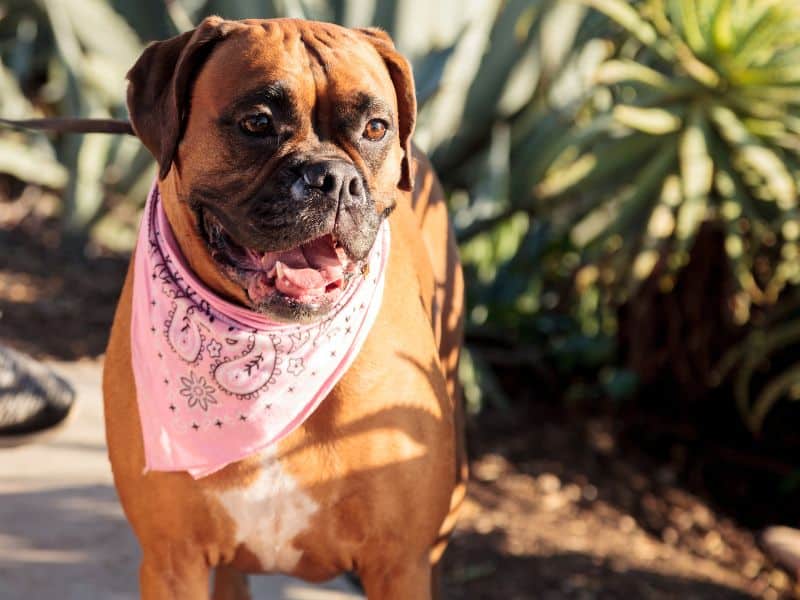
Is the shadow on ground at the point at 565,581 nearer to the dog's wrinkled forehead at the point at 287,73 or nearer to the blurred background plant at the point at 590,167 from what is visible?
the blurred background plant at the point at 590,167

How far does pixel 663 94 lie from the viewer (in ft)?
16.6

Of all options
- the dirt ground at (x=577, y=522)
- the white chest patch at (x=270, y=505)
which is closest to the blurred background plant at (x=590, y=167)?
the dirt ground at (x=577, y=522)

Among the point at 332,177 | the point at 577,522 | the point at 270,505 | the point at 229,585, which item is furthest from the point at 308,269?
the point at 577,522

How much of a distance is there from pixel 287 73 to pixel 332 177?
25cm

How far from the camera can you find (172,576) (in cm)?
295

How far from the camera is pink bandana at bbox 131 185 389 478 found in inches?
114

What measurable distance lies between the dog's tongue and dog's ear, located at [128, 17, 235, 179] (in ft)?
1.09

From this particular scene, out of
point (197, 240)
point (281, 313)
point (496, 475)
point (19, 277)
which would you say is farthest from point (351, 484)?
point (19, 277)

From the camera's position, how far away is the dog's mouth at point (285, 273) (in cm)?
277

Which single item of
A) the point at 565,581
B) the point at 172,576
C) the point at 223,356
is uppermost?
the point at 223,356

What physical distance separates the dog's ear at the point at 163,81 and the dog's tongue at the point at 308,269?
0.33 meters

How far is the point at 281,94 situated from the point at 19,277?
4571 millimetres

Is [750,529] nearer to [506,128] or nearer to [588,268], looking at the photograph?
[588,268]

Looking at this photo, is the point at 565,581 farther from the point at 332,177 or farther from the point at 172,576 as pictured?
the point at 332,177
